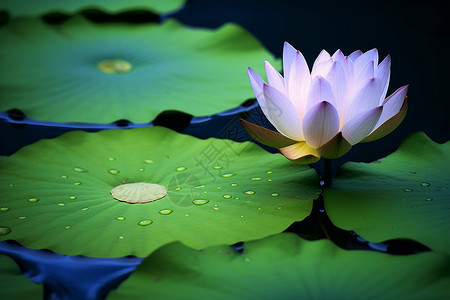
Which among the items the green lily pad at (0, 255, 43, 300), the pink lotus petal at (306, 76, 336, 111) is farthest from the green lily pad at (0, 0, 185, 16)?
the green lily pad at (0, 255, 43, 300)

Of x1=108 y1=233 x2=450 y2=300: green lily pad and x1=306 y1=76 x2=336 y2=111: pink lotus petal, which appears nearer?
x1=108 y1=233 x2=450 y2=300: green lily pad

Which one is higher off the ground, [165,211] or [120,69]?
[120,69]

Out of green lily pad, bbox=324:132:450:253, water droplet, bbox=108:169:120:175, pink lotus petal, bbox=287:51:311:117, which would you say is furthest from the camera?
water droplet, bbox=108:169:120:175

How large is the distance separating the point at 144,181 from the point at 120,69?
81 cm

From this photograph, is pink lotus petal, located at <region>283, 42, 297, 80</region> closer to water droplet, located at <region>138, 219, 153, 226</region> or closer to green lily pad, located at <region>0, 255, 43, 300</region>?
water droplet, located at <region>138, 219, 153, 226</region>

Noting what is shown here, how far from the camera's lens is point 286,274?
842 mm

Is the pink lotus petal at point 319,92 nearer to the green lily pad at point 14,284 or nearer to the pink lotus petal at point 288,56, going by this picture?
the pink lotus petal at point 288,56

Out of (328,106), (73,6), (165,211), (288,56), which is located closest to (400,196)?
(328,106)

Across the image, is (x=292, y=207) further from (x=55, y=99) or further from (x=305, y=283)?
(x=55, y=99)

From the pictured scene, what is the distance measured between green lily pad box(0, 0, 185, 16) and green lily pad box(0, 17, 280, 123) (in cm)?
16

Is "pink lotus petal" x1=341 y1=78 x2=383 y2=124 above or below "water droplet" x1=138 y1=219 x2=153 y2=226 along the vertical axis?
above

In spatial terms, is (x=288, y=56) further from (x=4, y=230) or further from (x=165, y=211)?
(x=4, y=230)

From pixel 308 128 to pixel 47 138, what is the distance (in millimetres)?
838

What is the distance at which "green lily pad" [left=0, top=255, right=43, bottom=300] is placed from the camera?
82 cm
